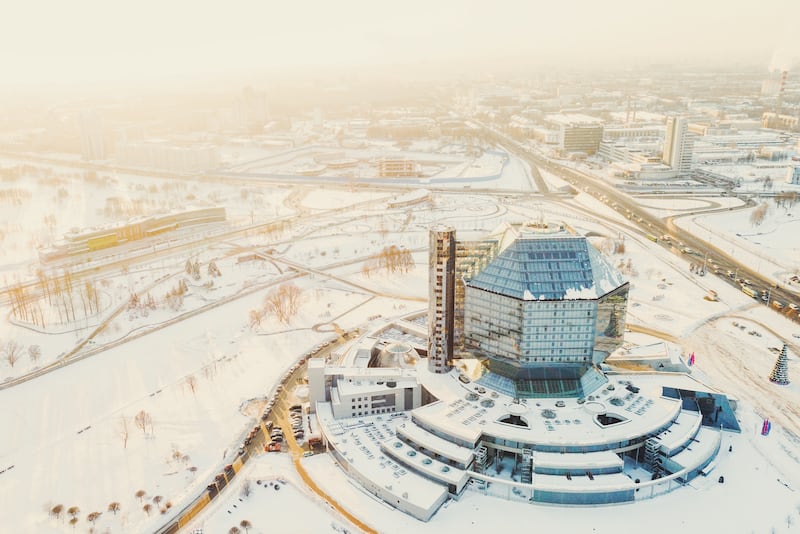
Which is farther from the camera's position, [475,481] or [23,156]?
[23,156]

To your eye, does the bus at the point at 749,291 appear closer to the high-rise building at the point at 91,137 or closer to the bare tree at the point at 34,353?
the bare tree at the point at 34,353

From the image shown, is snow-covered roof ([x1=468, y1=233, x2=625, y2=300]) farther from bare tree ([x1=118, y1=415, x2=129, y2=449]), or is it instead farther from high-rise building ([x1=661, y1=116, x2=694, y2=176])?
high-rise building ([x1=661, y1=116, x2=694, y2=176])

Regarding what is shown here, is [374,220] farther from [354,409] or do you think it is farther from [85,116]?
[85,116]

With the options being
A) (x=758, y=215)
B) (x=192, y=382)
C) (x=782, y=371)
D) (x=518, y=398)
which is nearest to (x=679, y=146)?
(x=758, y=215)

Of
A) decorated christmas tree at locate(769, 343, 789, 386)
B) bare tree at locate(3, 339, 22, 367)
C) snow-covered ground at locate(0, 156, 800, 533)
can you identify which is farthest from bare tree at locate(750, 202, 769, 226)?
bare tree at locate(3, 339, 22, 367)

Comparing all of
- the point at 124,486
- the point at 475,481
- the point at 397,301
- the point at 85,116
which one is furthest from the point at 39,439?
the point at 85,116

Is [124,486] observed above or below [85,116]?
below

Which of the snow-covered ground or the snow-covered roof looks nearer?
the snow-covered ground
